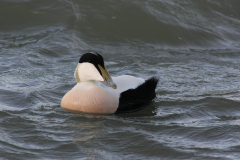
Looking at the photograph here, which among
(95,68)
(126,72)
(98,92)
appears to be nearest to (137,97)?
(98,92)

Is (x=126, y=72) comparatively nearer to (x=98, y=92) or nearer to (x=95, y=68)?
(x=98, y=92)

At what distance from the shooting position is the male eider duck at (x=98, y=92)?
4844 millimetres

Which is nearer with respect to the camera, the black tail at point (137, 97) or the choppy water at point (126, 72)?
the choppy water at point (126, 72)

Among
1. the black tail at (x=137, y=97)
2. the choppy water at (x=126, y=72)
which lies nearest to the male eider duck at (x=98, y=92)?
the black tail at (x=137, y=97)

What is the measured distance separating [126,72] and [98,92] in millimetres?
2212

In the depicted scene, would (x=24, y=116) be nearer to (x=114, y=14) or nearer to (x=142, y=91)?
(x=142, y=91)

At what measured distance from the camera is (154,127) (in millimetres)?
4633

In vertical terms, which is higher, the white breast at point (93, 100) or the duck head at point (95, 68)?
the duck head at point (95, 68)

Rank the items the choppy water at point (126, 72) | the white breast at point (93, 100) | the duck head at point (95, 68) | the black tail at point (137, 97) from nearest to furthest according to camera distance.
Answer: the choppy water at point (126, 72)
the duck head at point (95, 68)
the white breast at point (93, 100)
the black tail at point (137, 97)

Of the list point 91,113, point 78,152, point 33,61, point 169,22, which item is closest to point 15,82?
point 33,61

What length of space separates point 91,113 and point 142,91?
2.56 ft

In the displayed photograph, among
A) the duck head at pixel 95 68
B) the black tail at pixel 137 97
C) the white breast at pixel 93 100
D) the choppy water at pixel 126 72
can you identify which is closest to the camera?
the choppy water at pixel 126 72

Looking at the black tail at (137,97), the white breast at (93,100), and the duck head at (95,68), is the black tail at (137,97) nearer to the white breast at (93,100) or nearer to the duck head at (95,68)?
the white breast at (93,100)

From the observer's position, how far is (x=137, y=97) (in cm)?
525
